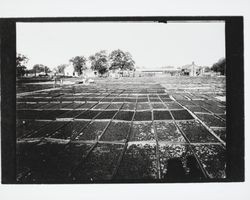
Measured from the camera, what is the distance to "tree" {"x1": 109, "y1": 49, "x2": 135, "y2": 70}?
96.5 inches

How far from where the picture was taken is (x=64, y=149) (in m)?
2.40

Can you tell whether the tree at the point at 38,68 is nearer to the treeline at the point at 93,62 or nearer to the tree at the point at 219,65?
the treeline at the point at 93,62

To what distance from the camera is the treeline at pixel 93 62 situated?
2.42 metres

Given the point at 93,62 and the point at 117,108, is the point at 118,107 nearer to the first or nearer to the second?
the point at 117,108

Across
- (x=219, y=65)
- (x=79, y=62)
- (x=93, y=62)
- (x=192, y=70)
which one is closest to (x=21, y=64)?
(x=79, y=62)

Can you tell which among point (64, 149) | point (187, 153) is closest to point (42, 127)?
point (64, 149)

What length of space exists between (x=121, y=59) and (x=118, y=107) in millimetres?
383

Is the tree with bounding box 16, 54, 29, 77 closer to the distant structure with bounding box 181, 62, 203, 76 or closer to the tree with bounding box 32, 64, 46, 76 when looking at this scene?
the tree with bounding box 32, 64, 46, 76

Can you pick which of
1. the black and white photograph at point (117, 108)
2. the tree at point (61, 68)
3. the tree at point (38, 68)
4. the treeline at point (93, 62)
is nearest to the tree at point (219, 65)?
the black and white photograph at point (117, 108)

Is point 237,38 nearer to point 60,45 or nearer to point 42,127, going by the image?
point 60,45

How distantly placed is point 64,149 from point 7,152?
0.45m

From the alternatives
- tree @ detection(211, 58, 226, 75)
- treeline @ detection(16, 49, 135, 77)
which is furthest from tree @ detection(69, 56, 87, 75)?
tree @ detection(211, 58, 226, 75)

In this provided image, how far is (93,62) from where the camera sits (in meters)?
2.47

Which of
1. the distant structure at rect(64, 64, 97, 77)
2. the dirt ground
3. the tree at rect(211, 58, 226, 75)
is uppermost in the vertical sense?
the tree at rect(211, 58, 226, 75)
